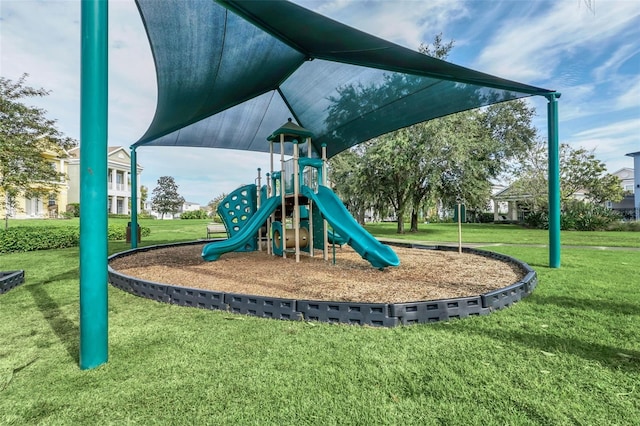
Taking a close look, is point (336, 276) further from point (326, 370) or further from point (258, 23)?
point (258, 23)

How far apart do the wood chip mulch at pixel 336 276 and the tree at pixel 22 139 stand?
6.48 m

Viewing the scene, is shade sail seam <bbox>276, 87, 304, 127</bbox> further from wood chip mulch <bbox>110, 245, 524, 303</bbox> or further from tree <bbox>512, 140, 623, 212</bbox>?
tree <bbox>512, 140, 623, 212</bbox>

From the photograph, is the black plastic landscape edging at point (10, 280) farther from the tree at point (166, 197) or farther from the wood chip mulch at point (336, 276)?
the tree at point (166, 197)

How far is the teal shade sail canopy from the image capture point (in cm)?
417

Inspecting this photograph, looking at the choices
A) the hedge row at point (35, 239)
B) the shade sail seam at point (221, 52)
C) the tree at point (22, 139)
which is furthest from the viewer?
the tree at point (22, 139)

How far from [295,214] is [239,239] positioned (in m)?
1.40

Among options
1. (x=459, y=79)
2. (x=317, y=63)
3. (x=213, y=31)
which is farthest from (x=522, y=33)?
(x=213, y=31)

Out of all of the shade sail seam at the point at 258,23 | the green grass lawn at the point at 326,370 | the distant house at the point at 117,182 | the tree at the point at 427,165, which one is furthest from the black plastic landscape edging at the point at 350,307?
the distant house at the point at 117,182

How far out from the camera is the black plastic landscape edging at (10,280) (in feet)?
16.0

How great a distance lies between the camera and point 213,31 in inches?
187

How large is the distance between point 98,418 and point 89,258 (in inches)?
43.3

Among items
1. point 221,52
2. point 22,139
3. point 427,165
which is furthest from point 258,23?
point 427,165

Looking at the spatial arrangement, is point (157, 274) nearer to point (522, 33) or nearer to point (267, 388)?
point (267, 388)

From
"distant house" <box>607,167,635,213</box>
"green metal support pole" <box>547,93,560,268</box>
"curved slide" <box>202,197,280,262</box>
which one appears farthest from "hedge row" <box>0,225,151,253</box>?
"distant house" <box>607,167,635,213</box>
